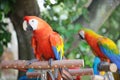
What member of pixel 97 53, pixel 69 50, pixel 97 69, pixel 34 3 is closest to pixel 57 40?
pixel 97 69

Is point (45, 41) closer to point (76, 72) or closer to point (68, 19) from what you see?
point (76, 72)

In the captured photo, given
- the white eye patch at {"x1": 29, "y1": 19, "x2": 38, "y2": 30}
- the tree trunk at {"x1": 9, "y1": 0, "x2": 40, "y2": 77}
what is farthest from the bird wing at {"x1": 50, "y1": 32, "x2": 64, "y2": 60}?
the tree trunk at {"x1": 9, "y1": 0, "x2": 40, "y2": 77}

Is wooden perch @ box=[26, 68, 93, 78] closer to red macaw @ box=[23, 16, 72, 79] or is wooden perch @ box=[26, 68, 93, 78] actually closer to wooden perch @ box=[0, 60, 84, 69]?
red macaw @ box=[23, 16, 72, 79]

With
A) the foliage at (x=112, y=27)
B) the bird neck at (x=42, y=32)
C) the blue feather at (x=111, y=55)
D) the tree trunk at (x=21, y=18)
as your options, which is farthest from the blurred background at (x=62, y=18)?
the foliage at (x=112, y=27)

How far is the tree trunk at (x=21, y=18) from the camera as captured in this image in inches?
143

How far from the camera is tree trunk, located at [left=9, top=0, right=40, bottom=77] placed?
11.9 ft

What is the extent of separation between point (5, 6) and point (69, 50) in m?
0.98

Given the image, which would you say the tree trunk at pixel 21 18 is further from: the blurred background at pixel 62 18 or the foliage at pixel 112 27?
the foliage at pixel 112 27

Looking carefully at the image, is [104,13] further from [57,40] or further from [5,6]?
[57,40]

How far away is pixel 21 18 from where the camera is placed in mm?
3748

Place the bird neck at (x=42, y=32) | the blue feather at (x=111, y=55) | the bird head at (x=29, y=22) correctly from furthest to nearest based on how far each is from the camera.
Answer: the blue feather at (x=111, y=55)
the bird neck at (x=42, y=32)
the bird head at (x=29, y=22)

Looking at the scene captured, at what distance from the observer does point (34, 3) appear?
364 cm

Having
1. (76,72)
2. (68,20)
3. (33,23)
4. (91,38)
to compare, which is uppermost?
(33,23)

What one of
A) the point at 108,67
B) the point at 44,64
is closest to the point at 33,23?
the point at 44,64
